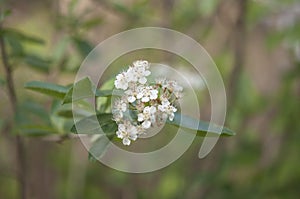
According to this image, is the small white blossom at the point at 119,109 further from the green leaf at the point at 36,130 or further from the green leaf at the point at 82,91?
the green leaf at the point at 36,130

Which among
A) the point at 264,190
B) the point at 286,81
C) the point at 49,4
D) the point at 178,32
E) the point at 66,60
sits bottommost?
the point at 264,190

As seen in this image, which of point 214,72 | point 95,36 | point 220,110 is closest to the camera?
point 220,110

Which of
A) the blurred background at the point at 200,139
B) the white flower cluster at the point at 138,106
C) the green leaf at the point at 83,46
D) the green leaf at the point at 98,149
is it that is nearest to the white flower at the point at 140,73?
the white flower cluster at the point at 138,106

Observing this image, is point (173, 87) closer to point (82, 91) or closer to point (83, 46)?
point (82, 91)

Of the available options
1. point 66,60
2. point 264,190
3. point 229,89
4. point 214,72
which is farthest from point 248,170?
point 66,60

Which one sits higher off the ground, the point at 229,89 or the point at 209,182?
the point at 229,89

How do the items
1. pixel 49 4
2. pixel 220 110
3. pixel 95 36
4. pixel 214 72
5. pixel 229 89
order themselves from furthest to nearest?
pixel 95 36
pixel 49 4
pixel 229 89
pixel 214 72
pixel 220 110

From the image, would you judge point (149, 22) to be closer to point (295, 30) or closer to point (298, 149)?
point (295, 30)

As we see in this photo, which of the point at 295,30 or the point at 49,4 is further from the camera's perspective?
the point at 49,4
